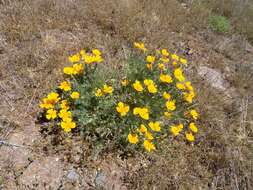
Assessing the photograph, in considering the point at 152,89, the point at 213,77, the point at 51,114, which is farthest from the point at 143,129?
the point at 213,77

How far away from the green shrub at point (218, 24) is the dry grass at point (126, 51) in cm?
27

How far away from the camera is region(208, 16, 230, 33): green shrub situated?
5871 mm

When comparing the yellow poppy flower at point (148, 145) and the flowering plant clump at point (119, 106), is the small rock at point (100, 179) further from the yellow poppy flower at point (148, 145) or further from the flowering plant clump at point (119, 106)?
the yellow poppy flower at point (148, 145)

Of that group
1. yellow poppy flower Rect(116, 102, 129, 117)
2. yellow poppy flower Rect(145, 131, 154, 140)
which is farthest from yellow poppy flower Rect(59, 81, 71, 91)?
yellow poppy flower Rect(145, 131, 154, 140)

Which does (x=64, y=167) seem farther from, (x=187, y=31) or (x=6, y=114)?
(x=187, y=31)

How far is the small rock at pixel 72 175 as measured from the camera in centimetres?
279

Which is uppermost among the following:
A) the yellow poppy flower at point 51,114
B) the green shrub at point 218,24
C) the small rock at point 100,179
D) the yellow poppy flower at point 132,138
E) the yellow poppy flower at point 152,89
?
the yellow poppy flower at point 152,89

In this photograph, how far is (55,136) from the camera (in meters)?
3.01

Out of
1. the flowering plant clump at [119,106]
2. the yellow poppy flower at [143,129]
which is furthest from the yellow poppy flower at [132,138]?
the yellow poppy flower at [143,129]

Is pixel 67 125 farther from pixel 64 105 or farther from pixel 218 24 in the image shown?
pixel 218 24

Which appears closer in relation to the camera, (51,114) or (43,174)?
(43,174)

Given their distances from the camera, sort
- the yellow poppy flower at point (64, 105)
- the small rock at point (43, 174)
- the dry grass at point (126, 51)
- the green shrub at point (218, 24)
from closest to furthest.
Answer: the small rock at point (43, 174) → the yellow poppy flower at point (64, 105) → the dry grass at point (126, 51) → the green shrub at point (218, 24)

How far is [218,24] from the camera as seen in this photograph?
19.3ft

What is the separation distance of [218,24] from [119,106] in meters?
4.02
